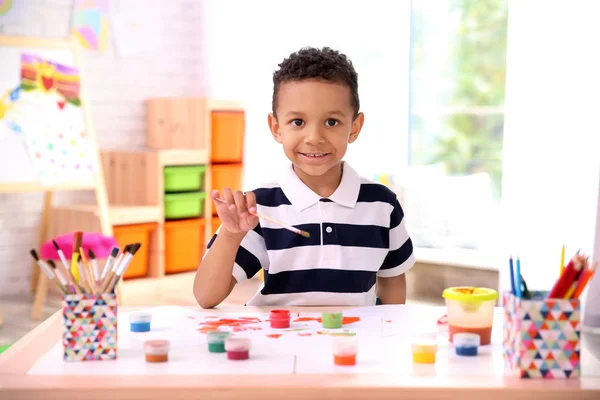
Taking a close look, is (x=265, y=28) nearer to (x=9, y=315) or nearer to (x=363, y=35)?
(x=363, y=35)

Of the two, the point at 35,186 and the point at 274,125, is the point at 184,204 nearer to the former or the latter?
the point at 35,186

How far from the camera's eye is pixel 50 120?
3.62 m

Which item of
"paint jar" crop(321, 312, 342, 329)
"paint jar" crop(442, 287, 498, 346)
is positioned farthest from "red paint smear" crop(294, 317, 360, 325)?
"paint jar" crop(442, 287, 498, 346)

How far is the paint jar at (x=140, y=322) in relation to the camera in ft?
3.59

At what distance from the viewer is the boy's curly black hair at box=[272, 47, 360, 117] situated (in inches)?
55.3

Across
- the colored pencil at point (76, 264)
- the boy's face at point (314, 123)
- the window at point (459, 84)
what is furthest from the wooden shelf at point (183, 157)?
the colored pencil at point (76, 264)

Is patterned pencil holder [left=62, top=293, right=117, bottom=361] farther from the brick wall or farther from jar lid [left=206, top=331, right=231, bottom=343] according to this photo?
the brick wall

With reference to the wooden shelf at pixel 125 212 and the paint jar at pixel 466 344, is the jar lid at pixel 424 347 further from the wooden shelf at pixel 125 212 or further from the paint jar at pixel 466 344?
the wooden shelf at pixel 125 212

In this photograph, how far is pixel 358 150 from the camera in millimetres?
4758

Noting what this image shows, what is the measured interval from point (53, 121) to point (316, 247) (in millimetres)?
2534

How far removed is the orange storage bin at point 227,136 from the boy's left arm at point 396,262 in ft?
10.4

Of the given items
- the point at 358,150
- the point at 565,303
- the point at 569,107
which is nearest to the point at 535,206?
the point at 569,107

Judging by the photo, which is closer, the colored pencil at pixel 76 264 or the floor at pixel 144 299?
the colored pencil at pixel 76 264

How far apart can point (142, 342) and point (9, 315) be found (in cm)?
286
